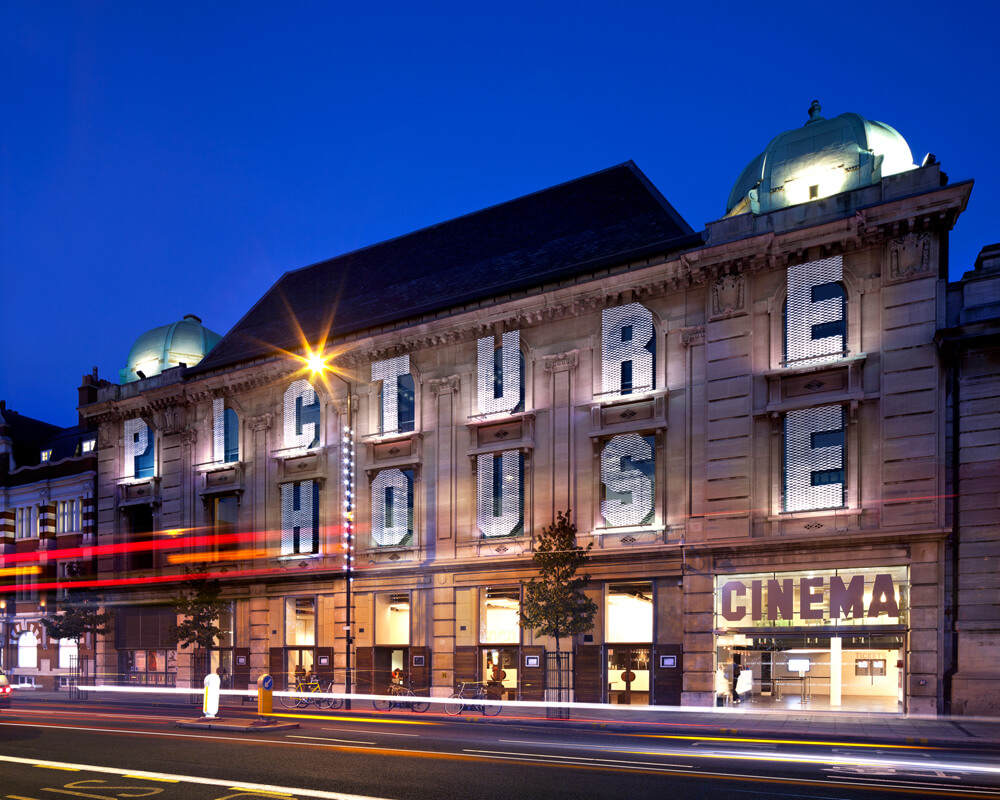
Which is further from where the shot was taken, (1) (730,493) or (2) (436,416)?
(2) (436,416)

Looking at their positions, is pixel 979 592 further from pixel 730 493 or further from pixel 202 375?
pixel 202 375

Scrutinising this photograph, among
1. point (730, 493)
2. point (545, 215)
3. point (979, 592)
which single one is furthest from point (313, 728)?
point (545, 215)

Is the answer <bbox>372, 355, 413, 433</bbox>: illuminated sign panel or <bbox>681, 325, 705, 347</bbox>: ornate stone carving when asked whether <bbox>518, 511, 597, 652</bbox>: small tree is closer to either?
<bbox>681, 325, 705, 347</bbox>: ornate stone carving

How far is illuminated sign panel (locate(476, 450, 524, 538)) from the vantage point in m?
34.9

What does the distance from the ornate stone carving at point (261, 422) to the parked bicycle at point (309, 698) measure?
41.8 feet

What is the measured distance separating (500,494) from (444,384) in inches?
220

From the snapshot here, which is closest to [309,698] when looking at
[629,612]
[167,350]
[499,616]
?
[499,616]

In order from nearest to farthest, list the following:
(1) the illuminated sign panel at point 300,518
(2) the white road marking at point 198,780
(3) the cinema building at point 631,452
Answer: (2) the white road marking at point 198,780, (3) the cinema building at point 631,452, (1) the illuminated sign panel at point 300,518

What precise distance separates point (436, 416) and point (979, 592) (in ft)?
70.2

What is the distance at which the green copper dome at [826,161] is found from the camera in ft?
101

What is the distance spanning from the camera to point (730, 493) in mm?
30203

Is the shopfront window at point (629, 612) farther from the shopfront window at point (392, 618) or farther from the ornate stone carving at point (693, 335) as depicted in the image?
the shopfront window at point (392, 618)

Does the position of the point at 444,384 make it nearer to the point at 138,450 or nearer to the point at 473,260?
the point at 473,260

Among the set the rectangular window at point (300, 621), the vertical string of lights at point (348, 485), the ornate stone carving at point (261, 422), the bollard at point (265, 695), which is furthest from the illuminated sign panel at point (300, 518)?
the bollard at point (265, 695)
